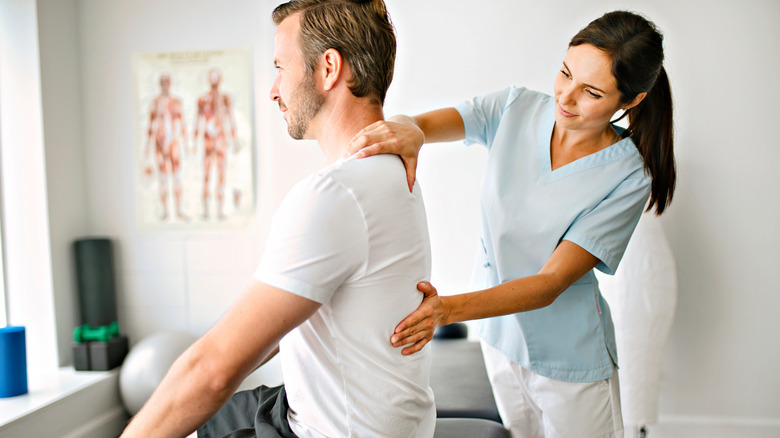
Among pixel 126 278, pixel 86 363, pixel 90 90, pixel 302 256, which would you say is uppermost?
pixel 90 90

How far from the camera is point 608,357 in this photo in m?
1.45

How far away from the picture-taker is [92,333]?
2762 mm

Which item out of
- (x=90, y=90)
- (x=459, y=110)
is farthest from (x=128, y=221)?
(x=459, y=110)

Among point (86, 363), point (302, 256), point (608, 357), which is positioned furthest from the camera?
point (86, 363)

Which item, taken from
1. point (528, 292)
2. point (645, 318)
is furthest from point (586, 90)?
point (645, 318)

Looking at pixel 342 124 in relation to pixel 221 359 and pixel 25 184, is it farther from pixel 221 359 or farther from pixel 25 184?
pixel 25 184

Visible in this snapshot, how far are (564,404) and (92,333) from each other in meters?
2.34

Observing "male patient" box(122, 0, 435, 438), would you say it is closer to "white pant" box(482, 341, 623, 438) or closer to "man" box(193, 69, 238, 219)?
"white pant" box(482, 341, 623, 438)

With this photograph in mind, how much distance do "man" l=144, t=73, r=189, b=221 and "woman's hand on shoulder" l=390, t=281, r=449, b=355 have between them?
2308 millimetres

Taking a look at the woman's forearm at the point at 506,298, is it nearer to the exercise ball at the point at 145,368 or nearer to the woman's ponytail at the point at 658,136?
the woman's ponytail at the point at 658,136

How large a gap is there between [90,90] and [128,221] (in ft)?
2.46

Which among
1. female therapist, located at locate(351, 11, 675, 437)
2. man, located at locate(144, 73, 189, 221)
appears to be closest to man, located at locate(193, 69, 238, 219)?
man, located at locate(144, 73, 189, 221)

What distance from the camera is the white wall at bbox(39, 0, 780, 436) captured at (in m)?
2.56

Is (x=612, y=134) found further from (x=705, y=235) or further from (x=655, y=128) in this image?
(x=705, y=235)
